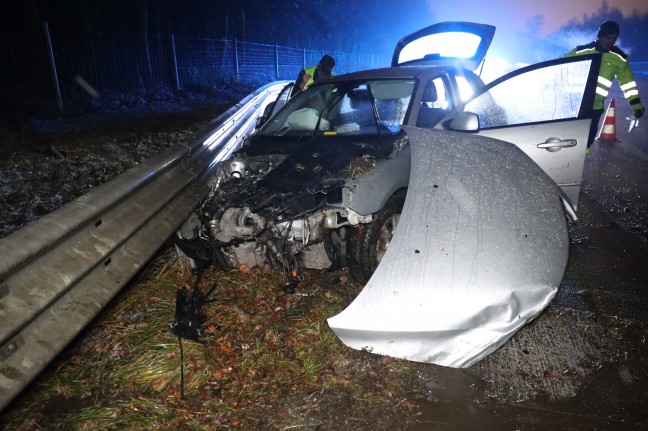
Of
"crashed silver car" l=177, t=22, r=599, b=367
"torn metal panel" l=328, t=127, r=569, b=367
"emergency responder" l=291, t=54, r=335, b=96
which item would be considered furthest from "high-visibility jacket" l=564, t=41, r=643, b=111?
"emergency responder" l=291, t=54, r=335, b=96

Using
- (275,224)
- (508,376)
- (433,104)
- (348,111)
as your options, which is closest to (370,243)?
(275,224)

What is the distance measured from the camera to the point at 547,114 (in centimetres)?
384

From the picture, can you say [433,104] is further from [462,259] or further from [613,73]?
[462,259]

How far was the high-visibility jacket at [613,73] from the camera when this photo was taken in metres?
4.76

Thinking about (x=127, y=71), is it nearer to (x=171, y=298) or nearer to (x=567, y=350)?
(x=171, y=298)

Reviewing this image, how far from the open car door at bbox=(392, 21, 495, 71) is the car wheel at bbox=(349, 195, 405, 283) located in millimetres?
4143

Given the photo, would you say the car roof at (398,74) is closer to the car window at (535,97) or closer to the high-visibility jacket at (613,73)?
the car window at (535,97)

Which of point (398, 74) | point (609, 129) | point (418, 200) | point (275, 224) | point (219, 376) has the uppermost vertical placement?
point (398, 74)

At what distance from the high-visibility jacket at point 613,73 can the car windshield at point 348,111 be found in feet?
7.66

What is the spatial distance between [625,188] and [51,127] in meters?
8.66

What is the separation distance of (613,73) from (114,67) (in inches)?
432

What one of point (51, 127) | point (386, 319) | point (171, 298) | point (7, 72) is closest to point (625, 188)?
point (386, 319)

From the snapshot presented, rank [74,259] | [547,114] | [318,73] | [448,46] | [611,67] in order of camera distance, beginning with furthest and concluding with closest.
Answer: [318,73] < [448,46] < [611,67] < [547,114] < [74,259]

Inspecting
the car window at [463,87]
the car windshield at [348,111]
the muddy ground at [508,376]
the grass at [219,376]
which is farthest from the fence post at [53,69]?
the car window at [463,87]
